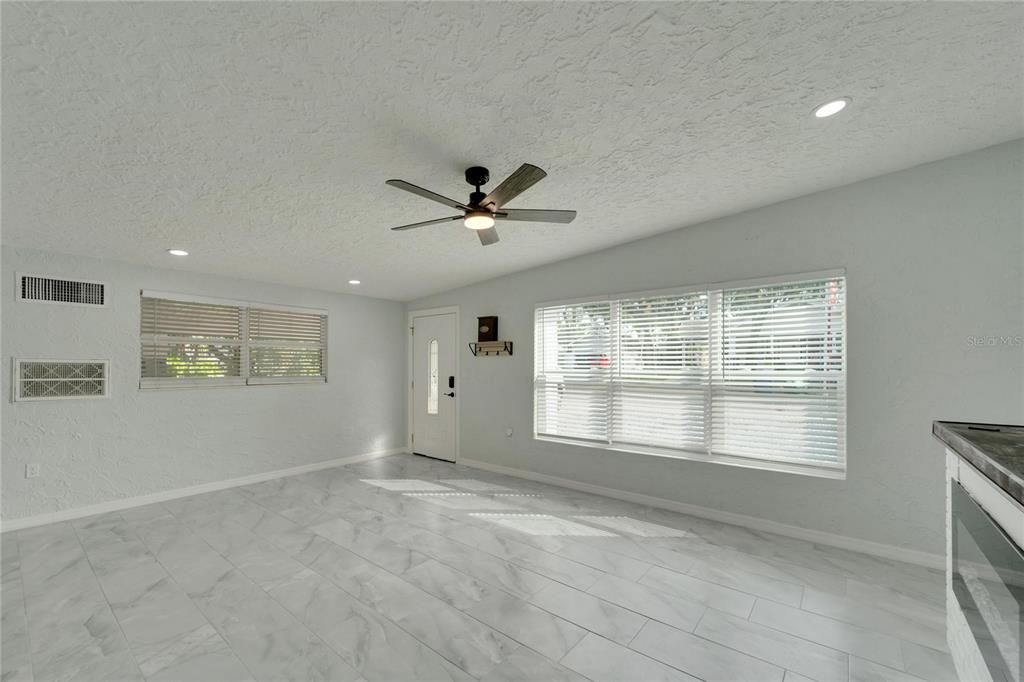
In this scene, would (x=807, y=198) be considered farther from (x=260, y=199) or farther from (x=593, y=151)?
(x=260, y=199)

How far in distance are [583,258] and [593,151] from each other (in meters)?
2.18

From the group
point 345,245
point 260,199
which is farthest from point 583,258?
point 260,199

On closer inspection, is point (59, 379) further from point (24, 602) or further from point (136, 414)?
point (24, 602)

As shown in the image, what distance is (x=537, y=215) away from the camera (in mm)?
2527

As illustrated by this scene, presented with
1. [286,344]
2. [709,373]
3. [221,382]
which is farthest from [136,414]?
[709,373]

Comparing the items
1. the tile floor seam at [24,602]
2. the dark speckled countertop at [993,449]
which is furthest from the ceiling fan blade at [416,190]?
the tile floor seam at [24,602]

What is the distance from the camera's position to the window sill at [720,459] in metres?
3.24

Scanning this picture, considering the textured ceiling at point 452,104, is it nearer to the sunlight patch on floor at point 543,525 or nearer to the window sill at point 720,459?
the window sill at point 720,459

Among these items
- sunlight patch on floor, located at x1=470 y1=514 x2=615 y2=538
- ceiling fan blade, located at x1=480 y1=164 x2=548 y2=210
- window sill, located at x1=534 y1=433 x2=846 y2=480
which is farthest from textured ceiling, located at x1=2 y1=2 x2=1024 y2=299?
sunlight patch on floor, located at x1=470 y1=514 x2=615 y2=538

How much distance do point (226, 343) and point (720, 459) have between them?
17.2 feet

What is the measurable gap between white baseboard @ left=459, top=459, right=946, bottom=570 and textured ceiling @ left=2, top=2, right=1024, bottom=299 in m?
2.65

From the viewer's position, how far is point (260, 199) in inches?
109

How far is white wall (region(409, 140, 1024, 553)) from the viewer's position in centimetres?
270

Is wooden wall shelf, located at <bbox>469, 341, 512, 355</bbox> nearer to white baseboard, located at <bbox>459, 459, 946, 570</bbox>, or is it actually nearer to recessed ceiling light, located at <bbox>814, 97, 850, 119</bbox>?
white baseboard, located at <bbox>459, 459, 946, 570</bbox>
